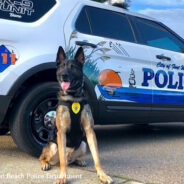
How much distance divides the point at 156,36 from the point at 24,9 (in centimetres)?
239

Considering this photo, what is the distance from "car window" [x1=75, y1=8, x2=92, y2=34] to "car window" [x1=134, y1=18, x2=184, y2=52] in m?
1.00

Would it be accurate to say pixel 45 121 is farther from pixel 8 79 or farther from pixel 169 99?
pixel 169 99

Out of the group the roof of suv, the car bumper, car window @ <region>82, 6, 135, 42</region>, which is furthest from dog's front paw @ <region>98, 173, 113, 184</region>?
the roof of suv

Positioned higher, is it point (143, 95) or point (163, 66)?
point (163, 66)

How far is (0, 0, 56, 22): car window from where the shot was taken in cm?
355

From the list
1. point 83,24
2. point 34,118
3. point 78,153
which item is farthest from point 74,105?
point 83,24

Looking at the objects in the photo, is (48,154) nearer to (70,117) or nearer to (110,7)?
(70,117)

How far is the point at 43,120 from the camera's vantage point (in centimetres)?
378

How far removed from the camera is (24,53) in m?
3.59

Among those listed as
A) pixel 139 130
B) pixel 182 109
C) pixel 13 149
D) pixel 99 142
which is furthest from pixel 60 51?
pixel 139 130

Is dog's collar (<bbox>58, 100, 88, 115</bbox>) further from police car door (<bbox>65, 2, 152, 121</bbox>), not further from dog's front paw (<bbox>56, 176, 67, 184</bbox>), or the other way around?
police car door (<bbox>65, 2, 152, 121</bbox>)

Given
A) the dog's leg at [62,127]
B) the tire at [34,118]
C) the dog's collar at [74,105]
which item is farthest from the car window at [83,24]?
the dog's leg at [62,127]

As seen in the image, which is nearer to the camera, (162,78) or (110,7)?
Answer: (110,7)

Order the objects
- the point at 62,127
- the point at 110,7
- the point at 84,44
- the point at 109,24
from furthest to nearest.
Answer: the point at 110,7, the point at 109,24, the point at 84,44, the point at 62,127
